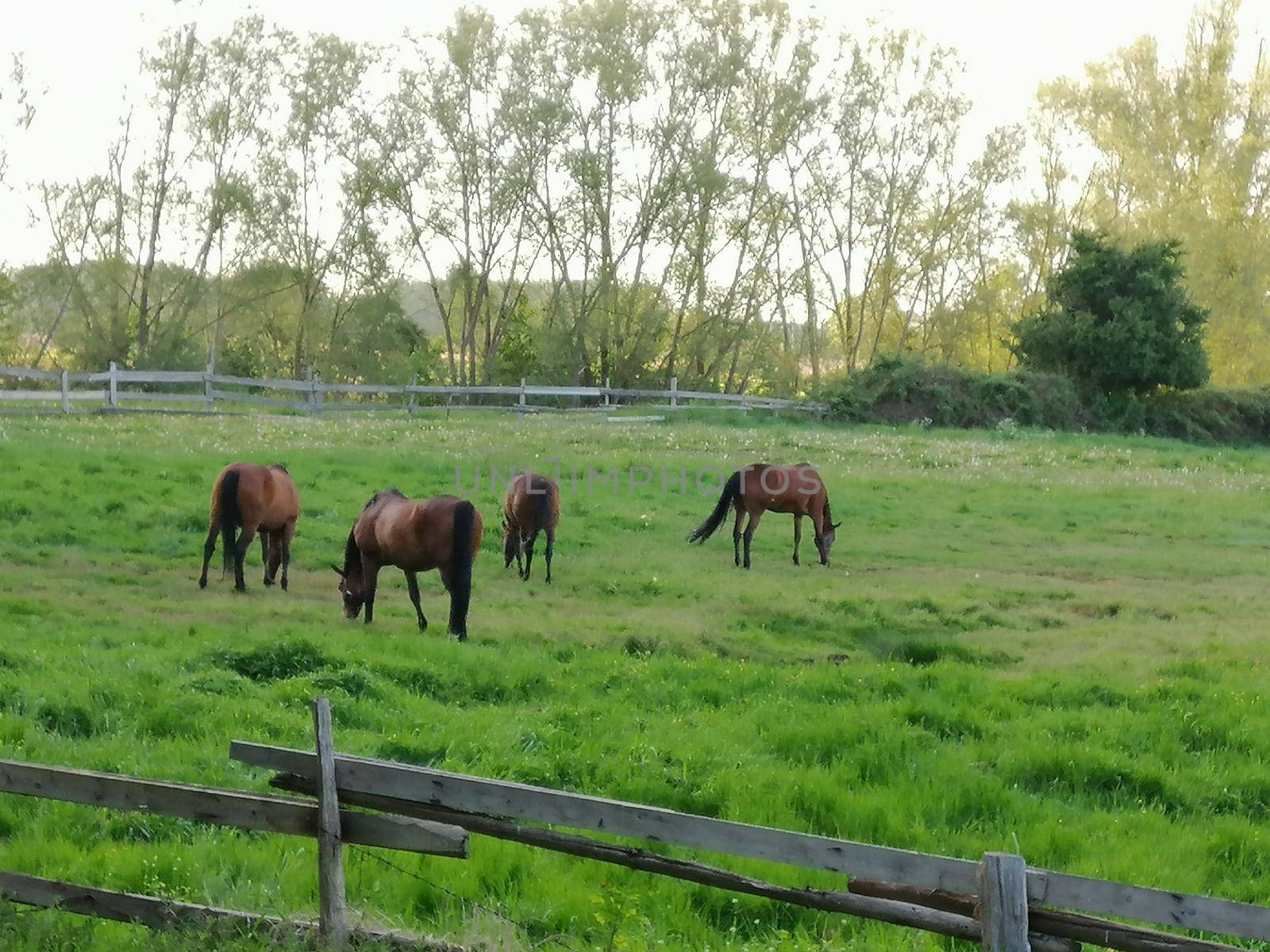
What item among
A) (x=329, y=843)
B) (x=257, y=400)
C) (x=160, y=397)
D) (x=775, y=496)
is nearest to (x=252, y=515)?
(x=775, y=496)

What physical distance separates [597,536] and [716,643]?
21.2 ft

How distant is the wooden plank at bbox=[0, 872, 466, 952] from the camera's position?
4.95m

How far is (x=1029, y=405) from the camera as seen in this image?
4288 cm

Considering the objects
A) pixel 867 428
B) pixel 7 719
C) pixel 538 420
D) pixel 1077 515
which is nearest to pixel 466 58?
pixel 538 420

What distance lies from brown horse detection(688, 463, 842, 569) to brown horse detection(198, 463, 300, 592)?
20.6 feet

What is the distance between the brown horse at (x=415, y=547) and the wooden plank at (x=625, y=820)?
259 inches

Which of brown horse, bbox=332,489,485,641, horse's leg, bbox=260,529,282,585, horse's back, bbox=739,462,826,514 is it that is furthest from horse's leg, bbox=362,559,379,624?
horse's back, bbox=739,462,826,514

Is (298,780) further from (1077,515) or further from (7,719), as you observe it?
(1077,515)

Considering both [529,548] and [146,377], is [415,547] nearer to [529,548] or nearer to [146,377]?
[529,548]

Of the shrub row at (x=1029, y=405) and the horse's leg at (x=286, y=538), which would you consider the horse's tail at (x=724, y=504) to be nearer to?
the horse's leg at (x=286, y=538)

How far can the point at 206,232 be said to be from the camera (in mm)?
45562

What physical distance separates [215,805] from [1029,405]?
4128 cm

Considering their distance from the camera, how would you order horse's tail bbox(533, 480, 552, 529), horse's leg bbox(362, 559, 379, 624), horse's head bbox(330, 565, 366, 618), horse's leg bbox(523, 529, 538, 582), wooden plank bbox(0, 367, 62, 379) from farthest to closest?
1. wooden plank bbox(0, 367, 62, 379)
2. horse's tail bbox(533, 480, 552, 529)
3. horse's leg bbox(523, 529, 538, 582)
4. horse's head bbox(330, 565, 366, 618)
5. horse's leg bbox(362, 559, 379, 624)

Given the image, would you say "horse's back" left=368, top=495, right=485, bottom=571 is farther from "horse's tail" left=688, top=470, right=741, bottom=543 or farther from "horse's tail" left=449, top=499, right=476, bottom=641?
"horse's tail" left=688, top=470, right=741, bottom=543
